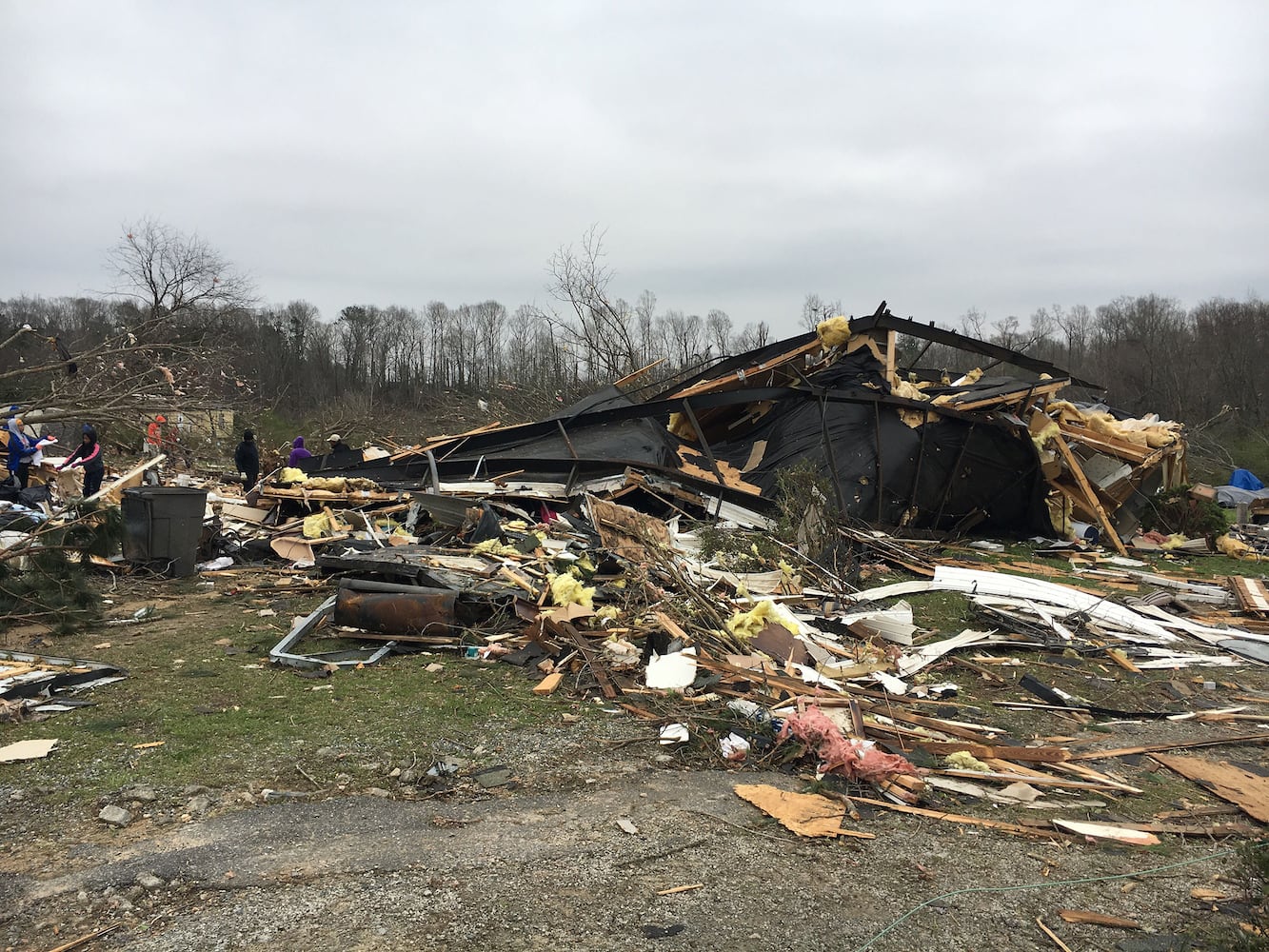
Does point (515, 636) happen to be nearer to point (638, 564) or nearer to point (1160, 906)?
point (638, 564)

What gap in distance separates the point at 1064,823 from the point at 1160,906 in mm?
688

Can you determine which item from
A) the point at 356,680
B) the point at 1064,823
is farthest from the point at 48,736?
the point at 1064,823

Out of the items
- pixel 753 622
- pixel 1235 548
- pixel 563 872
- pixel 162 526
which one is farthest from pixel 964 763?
pixel 1235 548

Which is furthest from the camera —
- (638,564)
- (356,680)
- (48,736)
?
(638,564)

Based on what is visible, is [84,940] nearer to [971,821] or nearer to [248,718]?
[248,718]

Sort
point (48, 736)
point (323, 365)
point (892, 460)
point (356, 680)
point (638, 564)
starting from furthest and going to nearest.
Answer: point (323, 365)
point (892, 460)
point (638, 564)
point (356, 680)
point (48, 736)

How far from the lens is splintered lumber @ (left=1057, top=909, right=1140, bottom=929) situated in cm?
282

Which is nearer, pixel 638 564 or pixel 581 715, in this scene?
pixel 581 715

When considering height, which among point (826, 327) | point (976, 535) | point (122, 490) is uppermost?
point (826, 327)

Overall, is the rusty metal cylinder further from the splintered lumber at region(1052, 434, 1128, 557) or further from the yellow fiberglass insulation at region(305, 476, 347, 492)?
the splintered lumber at region(1052, 434, 1128, 557)

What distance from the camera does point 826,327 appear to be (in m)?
13.1

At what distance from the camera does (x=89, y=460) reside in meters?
10.8

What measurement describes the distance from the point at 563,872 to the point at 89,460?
10711mm

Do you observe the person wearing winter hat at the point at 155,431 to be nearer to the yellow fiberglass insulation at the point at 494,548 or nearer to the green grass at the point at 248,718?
the green grass at the point at 248,718
